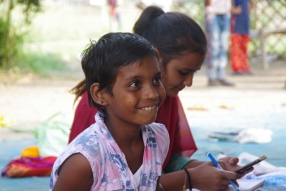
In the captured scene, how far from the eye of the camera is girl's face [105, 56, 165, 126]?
208 cm

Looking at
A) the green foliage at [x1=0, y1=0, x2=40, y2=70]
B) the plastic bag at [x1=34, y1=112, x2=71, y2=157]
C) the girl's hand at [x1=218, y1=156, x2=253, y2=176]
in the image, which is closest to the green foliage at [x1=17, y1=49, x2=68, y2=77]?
the green foliage at [x1=0, y1=0, x2=40, y2=70]

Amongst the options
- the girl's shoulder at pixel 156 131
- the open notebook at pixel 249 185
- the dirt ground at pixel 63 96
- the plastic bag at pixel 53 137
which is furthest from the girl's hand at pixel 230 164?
the dirt ground at pixel 63 96

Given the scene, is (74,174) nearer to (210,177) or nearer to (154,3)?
(210,177)

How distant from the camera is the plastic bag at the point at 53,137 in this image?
4.16 metres

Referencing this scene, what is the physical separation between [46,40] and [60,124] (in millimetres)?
9426

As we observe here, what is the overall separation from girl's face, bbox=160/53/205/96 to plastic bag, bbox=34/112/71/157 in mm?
1670

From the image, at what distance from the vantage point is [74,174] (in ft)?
6.61

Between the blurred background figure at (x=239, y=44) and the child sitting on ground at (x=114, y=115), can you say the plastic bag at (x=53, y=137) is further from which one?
the blurred background figure at (x=239, y=44)

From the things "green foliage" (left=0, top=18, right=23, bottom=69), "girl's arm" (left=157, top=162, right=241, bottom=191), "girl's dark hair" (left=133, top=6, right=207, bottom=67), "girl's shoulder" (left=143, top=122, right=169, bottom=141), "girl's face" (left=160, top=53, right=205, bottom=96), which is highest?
"girl's dark hair" (left=133, top=6, right=207, bottom=67)

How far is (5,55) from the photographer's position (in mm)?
9078

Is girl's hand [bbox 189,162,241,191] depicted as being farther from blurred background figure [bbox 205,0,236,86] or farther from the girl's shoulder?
blurred background figure [bbox 205,0,236,86]

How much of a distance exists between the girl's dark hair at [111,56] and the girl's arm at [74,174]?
0.27 meters

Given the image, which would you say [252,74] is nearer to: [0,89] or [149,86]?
[0,89]

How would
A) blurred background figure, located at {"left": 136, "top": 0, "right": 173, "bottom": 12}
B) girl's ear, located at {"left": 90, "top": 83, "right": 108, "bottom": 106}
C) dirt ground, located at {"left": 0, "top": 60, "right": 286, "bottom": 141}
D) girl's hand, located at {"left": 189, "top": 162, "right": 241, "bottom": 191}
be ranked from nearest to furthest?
girl's ear, located at {"left": 90, "top": 83, "right": 108, "bottom": 106}, girl's hand, located at {"left": 189, "top": 162, "right": 241, "bottom": 191}, dirt ground, located at {"left": 0, "top": 60, "right": 286, "bottom": 141}, blurred background figure, located at {"left": 136, "top": 0, "right": 173, "bottom": 12}
